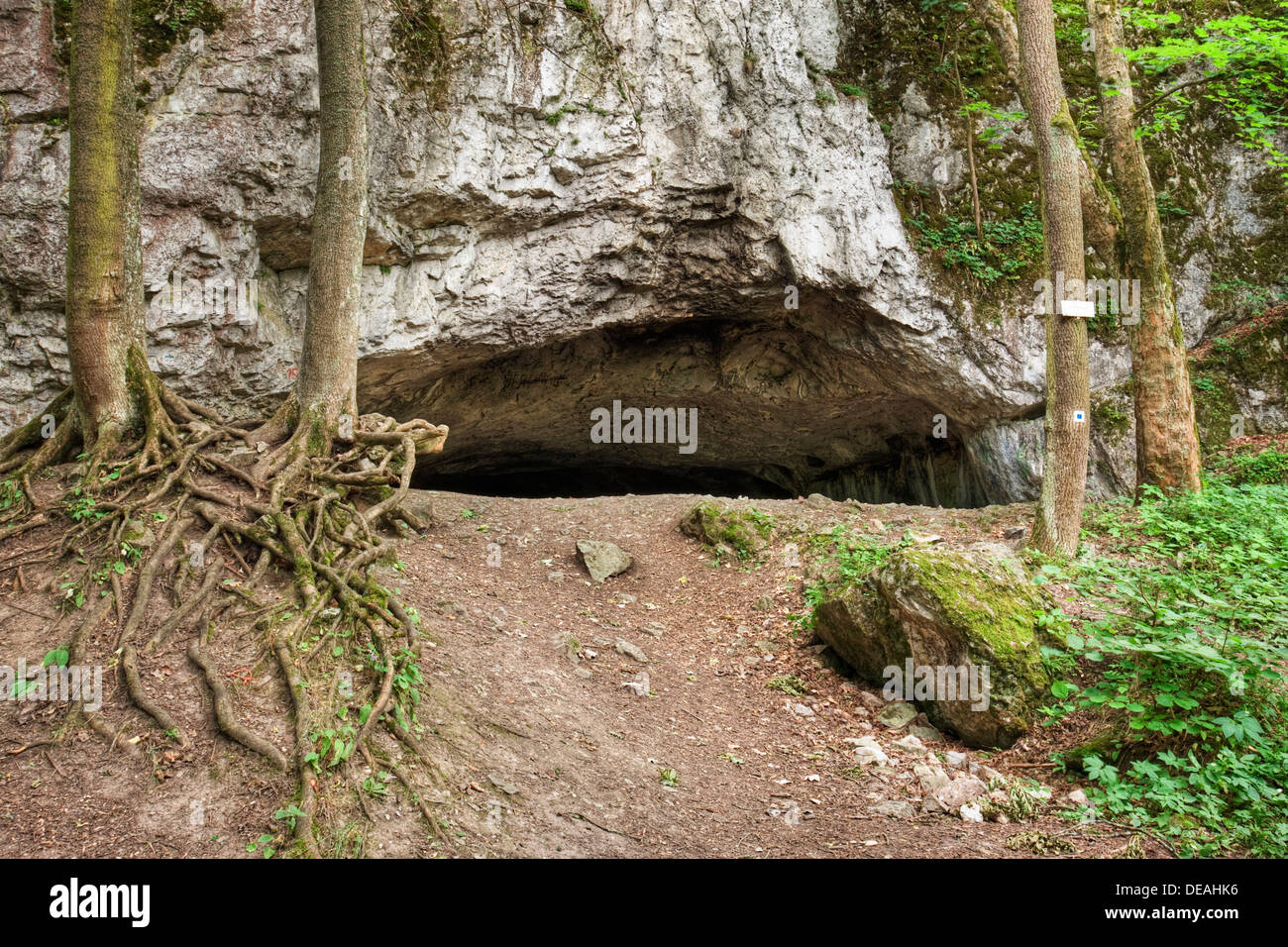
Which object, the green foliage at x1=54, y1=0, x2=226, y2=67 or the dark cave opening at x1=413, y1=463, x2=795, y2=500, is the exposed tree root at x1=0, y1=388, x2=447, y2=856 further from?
the dark cave opening at x1=413, y1=463, x2=795, y2=500

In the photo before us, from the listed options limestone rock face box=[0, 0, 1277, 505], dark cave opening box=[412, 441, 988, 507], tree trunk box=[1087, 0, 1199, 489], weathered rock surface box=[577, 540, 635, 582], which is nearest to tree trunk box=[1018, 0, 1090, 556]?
tree trunk box=[1087, 0, 1199, 489]

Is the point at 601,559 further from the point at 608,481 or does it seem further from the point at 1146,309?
the point at 608,481

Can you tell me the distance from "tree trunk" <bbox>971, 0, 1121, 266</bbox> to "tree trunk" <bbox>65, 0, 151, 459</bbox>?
7.26 meters

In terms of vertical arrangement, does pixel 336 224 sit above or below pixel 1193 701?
above

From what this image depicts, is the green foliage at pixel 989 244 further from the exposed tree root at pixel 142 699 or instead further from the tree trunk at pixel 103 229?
the exposed tree root at pixel 142 699

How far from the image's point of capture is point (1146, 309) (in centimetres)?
773

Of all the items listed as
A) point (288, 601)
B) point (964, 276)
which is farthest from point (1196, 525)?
point (288, 601)

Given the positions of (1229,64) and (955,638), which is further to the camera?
(1229,64)

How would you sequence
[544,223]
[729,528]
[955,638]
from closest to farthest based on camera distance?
[955,638], [729,528], [544,223]

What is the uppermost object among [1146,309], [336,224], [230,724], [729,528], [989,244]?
[989,244]

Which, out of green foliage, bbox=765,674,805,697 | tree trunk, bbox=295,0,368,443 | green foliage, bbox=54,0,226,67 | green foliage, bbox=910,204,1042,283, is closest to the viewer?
green foliage, bbox=765,674,805,697

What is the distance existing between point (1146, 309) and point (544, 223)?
646 cm

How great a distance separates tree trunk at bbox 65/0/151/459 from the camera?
5.41 meters

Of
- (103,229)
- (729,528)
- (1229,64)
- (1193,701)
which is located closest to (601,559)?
(729,528)
